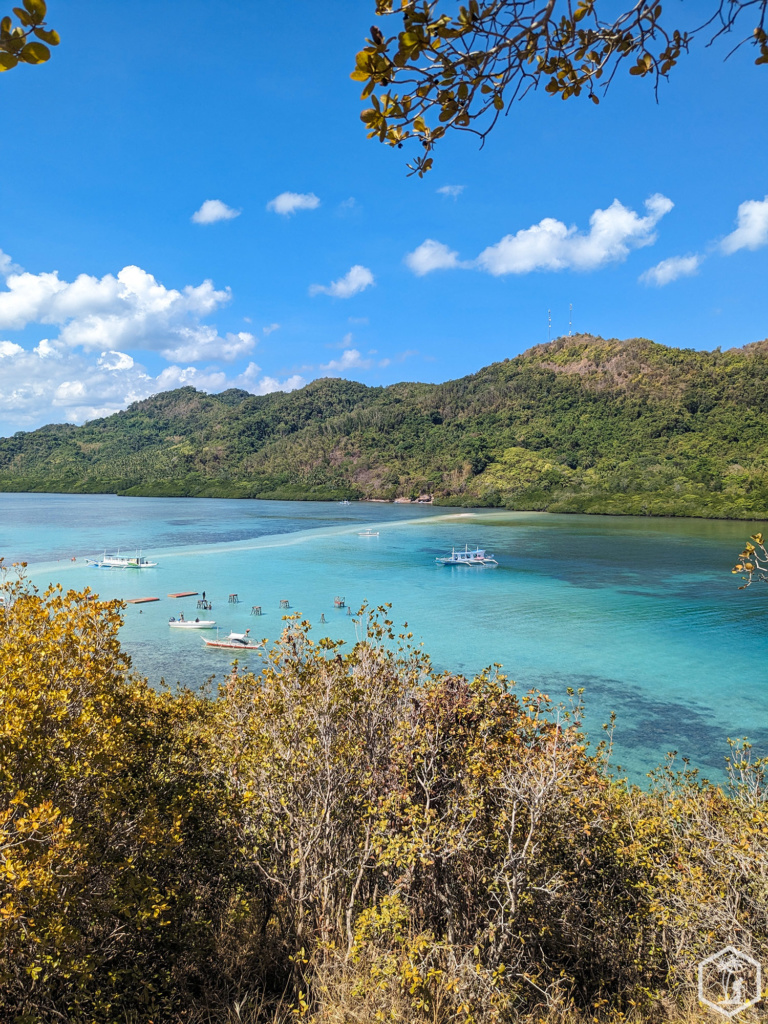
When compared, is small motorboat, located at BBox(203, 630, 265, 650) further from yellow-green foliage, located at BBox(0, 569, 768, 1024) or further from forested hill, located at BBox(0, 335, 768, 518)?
forested hill, located at BBox(0, 335, 768, 518)

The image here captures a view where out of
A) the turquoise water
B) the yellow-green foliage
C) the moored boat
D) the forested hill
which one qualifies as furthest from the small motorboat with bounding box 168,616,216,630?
the forested hill

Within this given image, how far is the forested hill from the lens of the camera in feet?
319

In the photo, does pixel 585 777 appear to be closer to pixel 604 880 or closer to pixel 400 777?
pixel 604 880

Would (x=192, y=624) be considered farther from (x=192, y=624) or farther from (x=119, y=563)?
(x=119, y=563)

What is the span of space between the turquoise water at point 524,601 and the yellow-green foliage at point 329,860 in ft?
35.0

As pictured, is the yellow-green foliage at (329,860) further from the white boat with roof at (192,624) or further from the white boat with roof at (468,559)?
the white boat with roof at (468,559)

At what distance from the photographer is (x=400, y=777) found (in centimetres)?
525

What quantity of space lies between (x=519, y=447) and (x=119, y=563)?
10452 cm

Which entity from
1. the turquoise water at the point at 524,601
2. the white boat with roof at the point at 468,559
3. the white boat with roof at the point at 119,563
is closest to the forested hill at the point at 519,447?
the turquoise water at the point at 524,601

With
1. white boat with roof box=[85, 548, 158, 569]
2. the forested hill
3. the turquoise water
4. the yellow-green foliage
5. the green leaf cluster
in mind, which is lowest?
the turquoise water

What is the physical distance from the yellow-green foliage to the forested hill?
278 ft

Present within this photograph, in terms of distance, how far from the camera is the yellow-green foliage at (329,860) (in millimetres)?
3895

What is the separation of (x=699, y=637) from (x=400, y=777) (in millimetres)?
27558

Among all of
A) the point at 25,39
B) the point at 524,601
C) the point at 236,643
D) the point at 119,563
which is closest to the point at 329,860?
the point at 25,39
